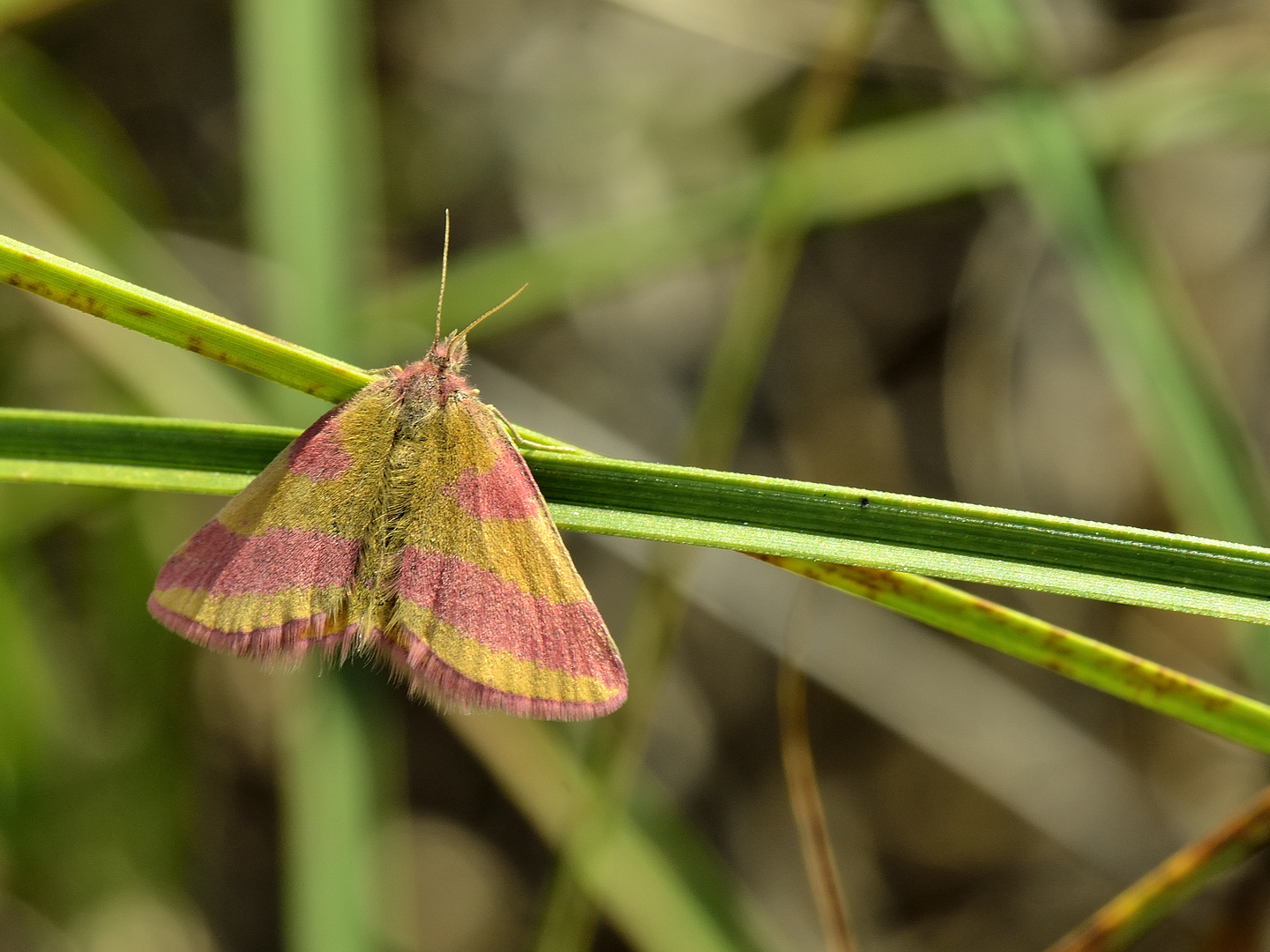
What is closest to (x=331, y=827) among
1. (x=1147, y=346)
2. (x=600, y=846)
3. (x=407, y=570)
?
(x=600, y=846)

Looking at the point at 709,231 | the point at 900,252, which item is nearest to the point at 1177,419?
the point at 709,231

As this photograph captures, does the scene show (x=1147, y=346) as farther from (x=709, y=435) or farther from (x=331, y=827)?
(x=331, y=827)

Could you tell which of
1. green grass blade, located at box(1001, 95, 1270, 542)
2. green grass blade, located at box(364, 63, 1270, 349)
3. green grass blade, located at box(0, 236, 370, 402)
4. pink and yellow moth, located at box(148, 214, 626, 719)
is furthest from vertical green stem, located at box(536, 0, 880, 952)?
green grass blade, located at box(0, 236, 370, 402)

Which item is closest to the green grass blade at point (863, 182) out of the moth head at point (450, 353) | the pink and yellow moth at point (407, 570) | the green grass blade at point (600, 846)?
the moth head at point (450, 353)

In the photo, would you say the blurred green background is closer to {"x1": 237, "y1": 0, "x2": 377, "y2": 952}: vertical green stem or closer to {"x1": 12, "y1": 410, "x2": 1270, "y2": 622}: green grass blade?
{"x1": 237, "y1": 0, "x2": 377, "y2": 952}: vertical green stem

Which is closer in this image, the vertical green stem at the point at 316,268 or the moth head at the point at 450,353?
the moth head at the point at 450,353

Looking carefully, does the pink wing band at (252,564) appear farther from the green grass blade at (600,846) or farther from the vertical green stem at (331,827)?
the green grass blade at (600,846)
